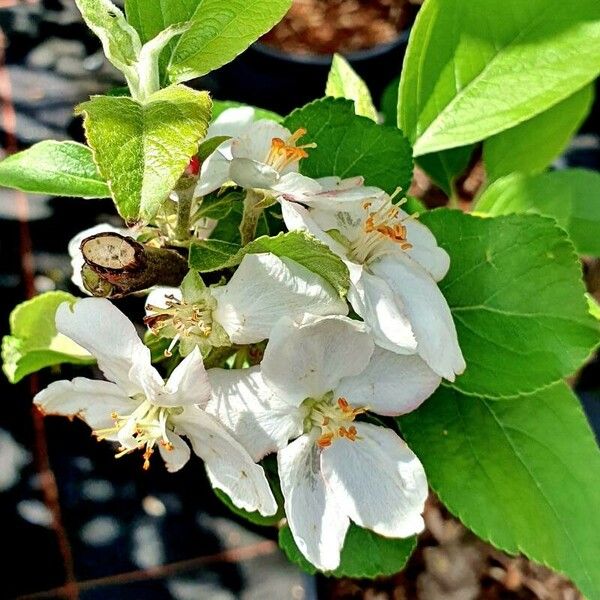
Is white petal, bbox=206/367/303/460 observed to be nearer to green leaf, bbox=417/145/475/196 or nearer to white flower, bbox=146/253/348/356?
white flower, bbox=146/253/348/356

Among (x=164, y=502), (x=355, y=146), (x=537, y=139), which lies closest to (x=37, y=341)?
(x=355, y=146)

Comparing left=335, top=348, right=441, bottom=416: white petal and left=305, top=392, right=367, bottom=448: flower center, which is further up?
left=335, top=348, right=441, bottom=416: white petal

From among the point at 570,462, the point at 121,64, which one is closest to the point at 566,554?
the point at 570,462

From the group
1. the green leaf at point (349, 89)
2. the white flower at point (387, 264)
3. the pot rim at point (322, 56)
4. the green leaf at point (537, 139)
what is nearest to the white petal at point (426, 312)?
the white flower at point (387, 264)

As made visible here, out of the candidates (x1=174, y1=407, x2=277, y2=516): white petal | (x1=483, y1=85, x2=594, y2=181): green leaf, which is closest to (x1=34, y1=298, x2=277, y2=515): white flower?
(x1=174, y1=407, x2=277, y2=516): white petal

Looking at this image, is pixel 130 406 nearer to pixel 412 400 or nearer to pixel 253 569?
pixel 412 400

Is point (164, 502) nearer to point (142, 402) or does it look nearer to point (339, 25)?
point (142, 402)
